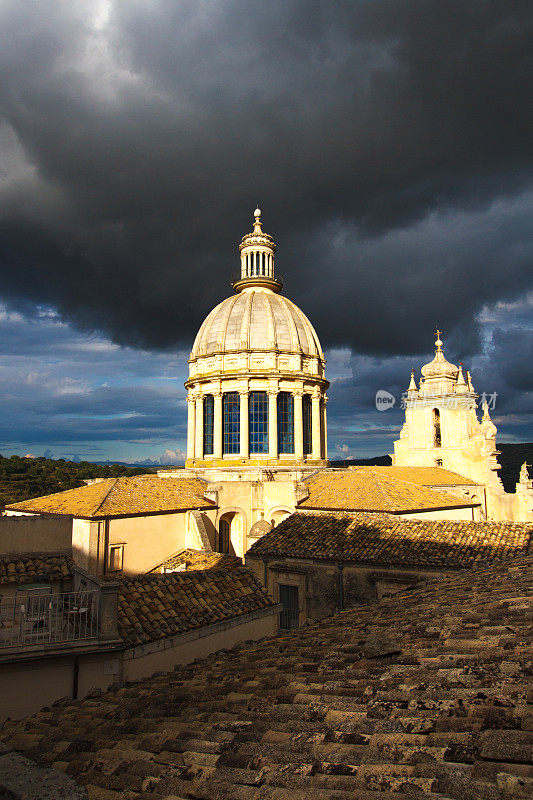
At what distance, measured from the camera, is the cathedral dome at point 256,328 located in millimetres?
40406

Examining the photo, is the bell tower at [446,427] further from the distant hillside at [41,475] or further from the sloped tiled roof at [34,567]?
the sloped tiled roof at [34,567]

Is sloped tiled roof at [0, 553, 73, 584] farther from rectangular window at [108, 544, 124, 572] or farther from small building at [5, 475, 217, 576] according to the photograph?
rectangular window at [108, 544, 124, 572]

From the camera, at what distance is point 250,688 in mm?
7008

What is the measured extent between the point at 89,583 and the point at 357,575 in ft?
35.4

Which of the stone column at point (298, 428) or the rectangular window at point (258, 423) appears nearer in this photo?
the rectangular window at point (258, 423)

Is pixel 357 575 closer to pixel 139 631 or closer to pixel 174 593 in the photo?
pixel 174 593

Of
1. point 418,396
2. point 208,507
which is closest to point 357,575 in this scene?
point 208,507

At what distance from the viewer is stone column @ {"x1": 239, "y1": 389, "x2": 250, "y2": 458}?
38.6 m

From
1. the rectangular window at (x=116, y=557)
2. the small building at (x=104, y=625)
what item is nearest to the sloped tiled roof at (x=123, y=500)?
the rectangular window at (x=116, y=557)

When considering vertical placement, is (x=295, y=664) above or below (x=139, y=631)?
above

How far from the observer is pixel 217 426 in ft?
130

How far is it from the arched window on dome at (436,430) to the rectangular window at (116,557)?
31912mm

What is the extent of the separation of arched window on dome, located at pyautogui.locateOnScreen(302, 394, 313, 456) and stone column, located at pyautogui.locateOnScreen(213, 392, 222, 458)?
6.42 metres

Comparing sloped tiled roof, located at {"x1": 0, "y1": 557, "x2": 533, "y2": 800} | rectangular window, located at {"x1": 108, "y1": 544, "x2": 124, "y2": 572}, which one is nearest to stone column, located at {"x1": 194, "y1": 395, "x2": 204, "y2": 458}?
rectangular window, located at {"x1": 108, "y1": 544, "x2": 124, "y2": 572}
